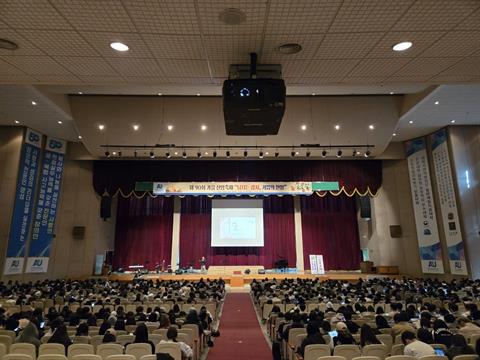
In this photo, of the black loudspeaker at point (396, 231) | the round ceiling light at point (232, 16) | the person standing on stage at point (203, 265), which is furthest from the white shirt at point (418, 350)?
the person standing on stage at point (203, 265)

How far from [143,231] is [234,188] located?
311 inches

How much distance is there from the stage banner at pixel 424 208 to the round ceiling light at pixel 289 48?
14919 millimetres

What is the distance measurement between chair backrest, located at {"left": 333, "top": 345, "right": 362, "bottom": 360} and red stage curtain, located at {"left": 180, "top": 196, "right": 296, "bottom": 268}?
16.4m

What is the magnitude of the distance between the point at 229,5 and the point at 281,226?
18654 millimetres

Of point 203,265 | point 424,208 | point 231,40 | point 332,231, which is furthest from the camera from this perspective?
point 332,231

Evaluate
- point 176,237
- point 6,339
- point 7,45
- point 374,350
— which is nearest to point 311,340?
point 374,350

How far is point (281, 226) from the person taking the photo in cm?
2122

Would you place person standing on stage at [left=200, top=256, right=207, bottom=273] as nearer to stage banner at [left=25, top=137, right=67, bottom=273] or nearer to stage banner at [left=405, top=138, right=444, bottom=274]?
stage banner at [left=25, top=137, right=67, bottom=273]

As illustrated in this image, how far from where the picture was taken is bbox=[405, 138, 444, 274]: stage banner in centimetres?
1587

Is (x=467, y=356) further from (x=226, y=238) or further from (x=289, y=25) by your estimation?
(x=226, y=238)

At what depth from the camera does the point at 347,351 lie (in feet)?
14.2

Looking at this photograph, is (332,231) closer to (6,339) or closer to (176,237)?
(176,237)

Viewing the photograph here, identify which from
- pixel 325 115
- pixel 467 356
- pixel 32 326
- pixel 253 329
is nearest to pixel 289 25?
pixel 467 356

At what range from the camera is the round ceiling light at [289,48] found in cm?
423
